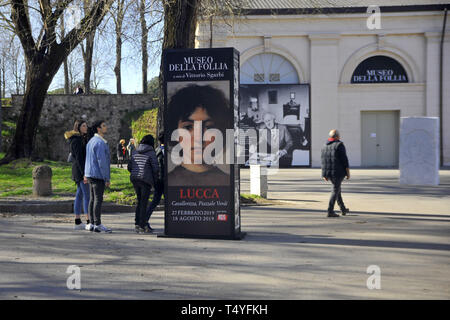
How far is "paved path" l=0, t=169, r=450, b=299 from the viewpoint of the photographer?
613 centimetres

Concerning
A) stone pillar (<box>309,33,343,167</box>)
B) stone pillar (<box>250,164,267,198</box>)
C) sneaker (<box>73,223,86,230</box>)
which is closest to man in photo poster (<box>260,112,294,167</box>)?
stone pillar (<box>309,33,343,167</box>)

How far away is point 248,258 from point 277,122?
2370cm

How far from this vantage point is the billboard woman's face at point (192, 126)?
9297 mm

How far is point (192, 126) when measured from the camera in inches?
368

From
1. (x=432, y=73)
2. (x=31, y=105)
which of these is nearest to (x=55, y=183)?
(x=31, y=105)

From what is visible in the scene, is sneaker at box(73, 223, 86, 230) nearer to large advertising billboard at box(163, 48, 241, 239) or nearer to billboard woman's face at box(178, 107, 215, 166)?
large advertising billboard at box(163, 48, 241, 239)

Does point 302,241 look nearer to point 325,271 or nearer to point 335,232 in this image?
point 335,232

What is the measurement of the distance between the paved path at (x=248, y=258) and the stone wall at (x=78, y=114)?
2490 centimetres

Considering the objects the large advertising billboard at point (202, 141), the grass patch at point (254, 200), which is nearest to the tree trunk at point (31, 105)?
the grass patch at point (254, 200)

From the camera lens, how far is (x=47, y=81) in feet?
67.1

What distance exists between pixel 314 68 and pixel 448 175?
9797 mm

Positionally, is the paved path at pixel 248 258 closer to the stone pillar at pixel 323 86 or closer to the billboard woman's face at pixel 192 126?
the billboard woman's face at pixel 192 126
